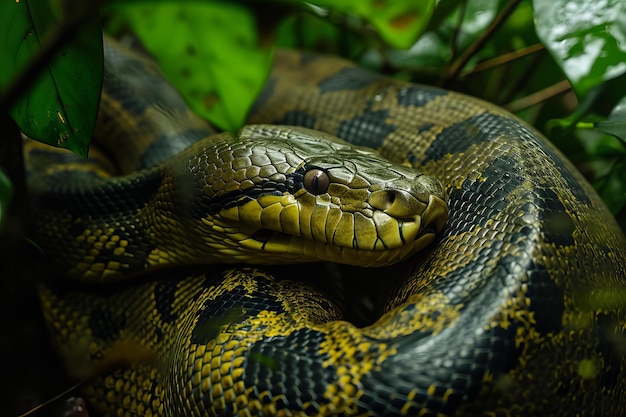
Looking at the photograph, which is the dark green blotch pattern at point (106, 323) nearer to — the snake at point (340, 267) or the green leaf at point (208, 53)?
the snake at point (340, 267)

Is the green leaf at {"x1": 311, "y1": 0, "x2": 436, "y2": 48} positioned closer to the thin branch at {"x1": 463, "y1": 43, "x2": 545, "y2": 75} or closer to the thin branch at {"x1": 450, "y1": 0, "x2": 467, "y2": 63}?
the thin branch at {"x1": 450, "y1": 0, "x2": 467, "y2": 63}

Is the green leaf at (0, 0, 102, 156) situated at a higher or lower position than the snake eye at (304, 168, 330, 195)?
higher

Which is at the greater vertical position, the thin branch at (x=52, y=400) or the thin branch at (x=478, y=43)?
the thin branch at (x=478, y=43)

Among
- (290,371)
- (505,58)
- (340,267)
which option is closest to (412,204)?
(290,371)

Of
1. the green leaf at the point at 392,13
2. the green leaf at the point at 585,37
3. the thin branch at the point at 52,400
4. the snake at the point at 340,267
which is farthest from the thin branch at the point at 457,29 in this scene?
the thin branch at the point at 52,400

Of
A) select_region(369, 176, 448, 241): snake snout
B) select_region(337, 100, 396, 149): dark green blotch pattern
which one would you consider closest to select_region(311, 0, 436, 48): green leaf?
select_region(369, 176, 448, 241): snake snout

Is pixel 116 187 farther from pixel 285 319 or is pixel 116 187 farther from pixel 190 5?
pixel 190 5
